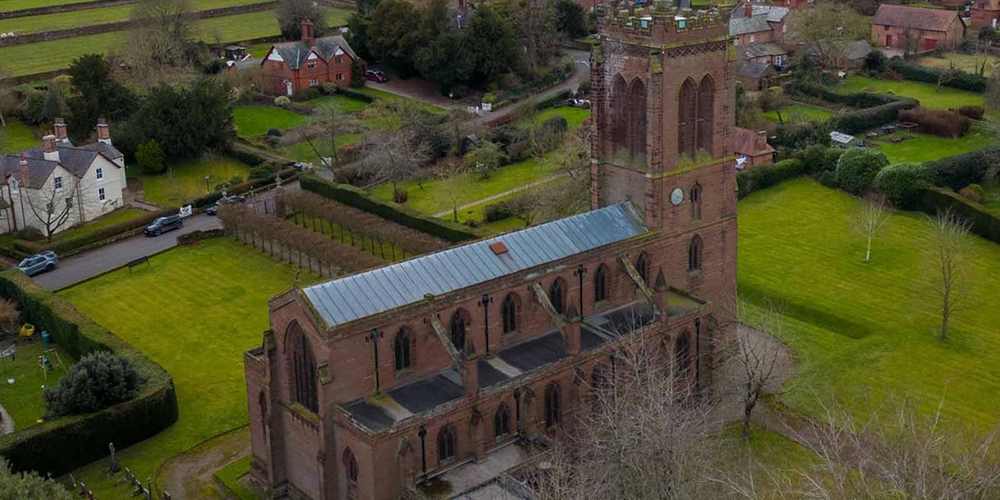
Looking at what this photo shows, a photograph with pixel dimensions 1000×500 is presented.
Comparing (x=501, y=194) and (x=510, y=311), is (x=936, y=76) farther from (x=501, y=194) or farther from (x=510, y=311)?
(x=510, y=311)

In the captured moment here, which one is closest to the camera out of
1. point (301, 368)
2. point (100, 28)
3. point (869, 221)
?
point (301, 368)

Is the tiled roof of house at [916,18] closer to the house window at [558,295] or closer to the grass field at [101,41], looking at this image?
the grass field at [101,41]

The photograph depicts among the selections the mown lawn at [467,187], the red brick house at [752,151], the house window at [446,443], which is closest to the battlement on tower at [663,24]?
the house window at [446,443]

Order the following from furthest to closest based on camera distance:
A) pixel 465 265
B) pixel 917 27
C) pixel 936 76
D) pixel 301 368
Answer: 1. pixel 917 27
2. pixel 936 76
3. pixel 465 265
4. pixel 301 368

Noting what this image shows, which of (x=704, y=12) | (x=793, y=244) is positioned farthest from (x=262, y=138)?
(x=704, y=12)

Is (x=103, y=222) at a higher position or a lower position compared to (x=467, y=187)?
lower

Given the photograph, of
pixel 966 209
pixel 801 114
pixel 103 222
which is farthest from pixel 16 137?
pixel 966 209

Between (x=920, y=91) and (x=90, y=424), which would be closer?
(x=90, y=424)

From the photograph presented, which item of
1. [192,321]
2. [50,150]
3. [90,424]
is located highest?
[50,150]
